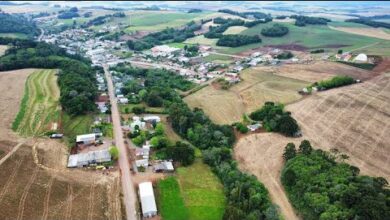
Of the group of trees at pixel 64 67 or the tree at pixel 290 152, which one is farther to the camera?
the group of trees at pixel 64 67

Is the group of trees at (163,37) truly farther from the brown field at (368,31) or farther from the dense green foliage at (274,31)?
the brown field at (368,31)

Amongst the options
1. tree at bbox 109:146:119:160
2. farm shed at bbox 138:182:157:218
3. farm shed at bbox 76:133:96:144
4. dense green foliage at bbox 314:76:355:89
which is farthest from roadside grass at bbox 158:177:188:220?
dense green foliage at bbox 314:76:355:89

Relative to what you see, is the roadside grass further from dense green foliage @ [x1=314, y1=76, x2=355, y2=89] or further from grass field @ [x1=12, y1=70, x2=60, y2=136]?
dense green foliage @ [x1=314, y1=76, x2=355, y2=89]

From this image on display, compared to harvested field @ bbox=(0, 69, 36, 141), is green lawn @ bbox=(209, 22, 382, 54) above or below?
below

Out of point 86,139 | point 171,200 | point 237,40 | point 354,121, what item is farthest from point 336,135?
point 237,40

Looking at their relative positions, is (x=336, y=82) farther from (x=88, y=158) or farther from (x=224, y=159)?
(x=88, y=158)

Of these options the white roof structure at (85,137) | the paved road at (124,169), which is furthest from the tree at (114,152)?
the white roof structure at (85,137)
